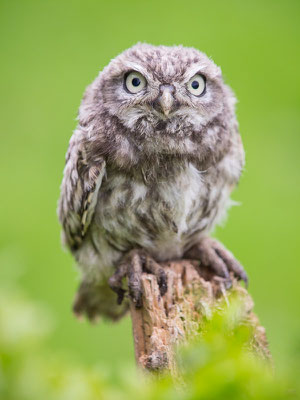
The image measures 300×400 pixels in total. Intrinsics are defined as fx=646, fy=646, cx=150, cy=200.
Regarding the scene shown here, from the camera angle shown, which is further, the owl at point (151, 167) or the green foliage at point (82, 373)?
the owl at point (151, 167)

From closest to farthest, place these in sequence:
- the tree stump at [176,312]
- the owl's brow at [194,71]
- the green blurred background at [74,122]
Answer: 1. the tree stump at [176,312]
2. the owl's brow at [194,71]
3. the green blurred background at [74,122]

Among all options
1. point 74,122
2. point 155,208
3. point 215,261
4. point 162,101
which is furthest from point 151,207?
point 74,122

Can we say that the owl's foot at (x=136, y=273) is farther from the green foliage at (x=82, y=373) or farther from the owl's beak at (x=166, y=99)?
the green foliage at (x=82, y=373)

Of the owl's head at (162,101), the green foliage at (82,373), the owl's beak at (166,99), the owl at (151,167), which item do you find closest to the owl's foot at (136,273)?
the owl at (151,167)

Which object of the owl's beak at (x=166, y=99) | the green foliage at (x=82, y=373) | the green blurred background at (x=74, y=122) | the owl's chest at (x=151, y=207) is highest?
the green blurred background at (x=74, y=122)

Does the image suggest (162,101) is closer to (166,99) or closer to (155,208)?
(166,99)

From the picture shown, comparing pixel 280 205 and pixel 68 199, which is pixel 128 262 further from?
pixel 280 205
